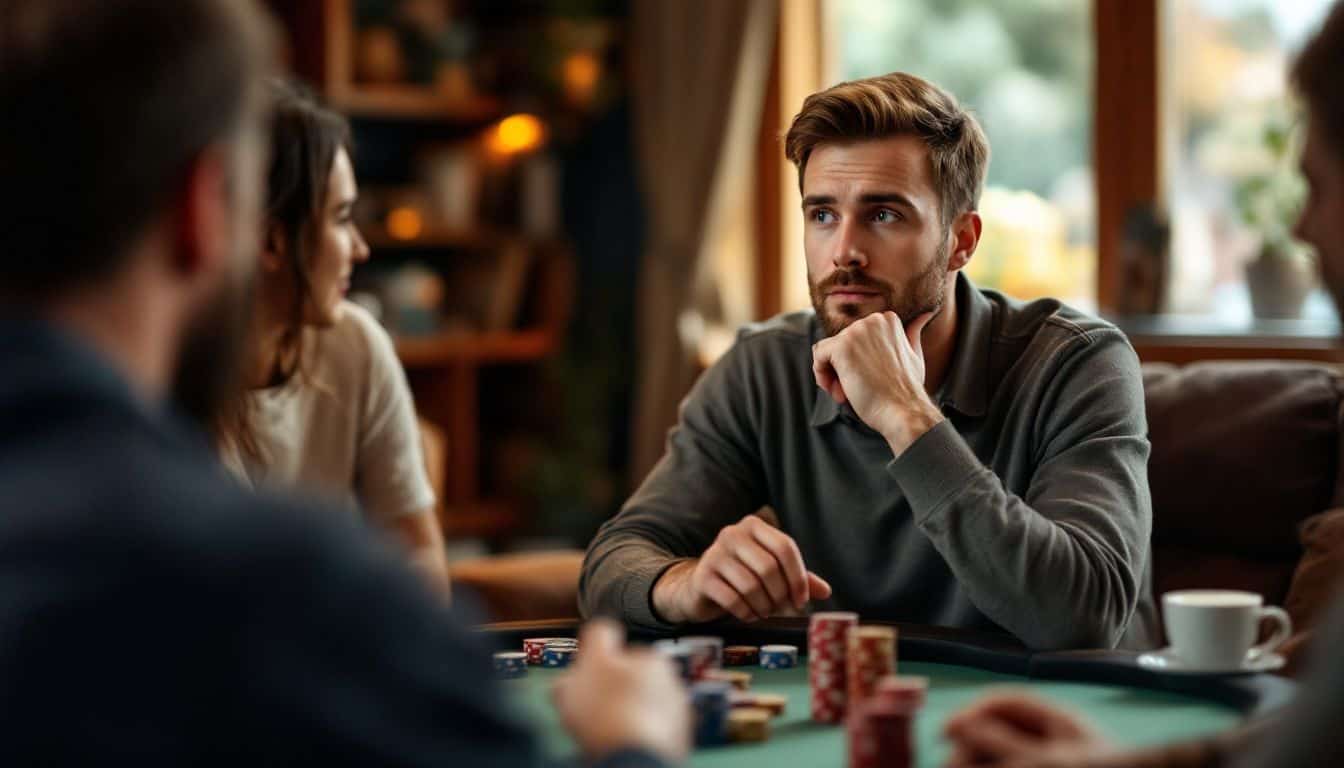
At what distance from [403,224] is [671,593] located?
332cm

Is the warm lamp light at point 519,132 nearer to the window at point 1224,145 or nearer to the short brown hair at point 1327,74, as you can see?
the window at point 1224,145

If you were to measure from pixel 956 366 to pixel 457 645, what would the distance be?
1.41 metres

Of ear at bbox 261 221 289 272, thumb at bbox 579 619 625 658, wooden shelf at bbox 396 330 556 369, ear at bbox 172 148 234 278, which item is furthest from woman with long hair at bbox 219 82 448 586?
wooden shelf at bbox 396 330 556 369

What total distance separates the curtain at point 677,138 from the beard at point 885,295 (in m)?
2.66

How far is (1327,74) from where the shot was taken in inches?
46.8

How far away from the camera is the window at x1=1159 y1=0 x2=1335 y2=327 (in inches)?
151

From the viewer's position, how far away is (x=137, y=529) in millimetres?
817

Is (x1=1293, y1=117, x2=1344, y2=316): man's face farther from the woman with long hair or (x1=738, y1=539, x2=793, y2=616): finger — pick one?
the woman with long hair

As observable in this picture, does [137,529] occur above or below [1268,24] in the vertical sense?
below

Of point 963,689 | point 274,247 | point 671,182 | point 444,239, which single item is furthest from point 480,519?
point 963,689

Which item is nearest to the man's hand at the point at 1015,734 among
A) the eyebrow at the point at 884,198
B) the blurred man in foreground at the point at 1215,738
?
the blurred man in foreground at the point at 1215,738

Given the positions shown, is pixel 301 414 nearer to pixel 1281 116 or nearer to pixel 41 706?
pixel 41 706

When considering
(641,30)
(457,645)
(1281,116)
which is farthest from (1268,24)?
(457,645)

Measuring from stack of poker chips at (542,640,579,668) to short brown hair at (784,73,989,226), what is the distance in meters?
0.85
